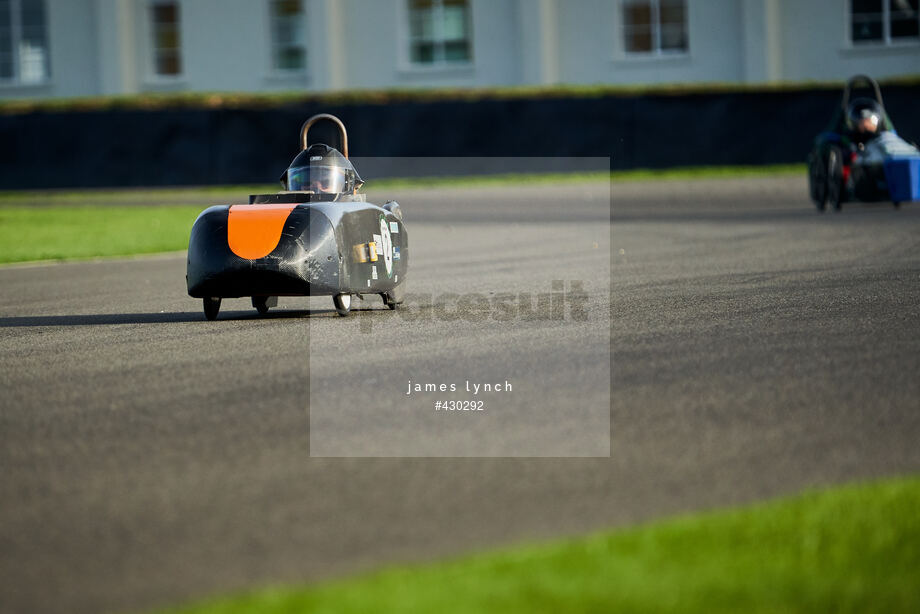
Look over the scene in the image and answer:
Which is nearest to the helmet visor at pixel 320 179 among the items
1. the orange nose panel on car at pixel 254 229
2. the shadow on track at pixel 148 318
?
the orange nose panel on car at pixel 254 229

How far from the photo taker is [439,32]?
110 ft

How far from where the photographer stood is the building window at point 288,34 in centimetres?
3403

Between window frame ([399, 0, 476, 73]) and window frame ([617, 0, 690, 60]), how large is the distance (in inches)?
136

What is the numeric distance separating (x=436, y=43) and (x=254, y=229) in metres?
25.5

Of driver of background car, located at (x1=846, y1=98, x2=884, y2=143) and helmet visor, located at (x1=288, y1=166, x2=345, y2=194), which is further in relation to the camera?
driver of background car, located at (x1=846, y1=98, x2=884, y2=143)

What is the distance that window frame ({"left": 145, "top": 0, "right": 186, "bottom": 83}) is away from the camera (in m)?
34.8

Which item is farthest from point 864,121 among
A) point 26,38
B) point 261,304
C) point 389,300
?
point 26,38

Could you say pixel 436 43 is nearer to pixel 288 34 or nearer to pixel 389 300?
pixel 288 34

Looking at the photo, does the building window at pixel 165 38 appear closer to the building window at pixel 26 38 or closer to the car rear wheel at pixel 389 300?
the building window at pixel 26 38

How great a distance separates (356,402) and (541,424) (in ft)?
3.04

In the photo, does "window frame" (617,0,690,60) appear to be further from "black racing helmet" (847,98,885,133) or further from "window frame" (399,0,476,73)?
"black racing helmet" (847,98,885,133)

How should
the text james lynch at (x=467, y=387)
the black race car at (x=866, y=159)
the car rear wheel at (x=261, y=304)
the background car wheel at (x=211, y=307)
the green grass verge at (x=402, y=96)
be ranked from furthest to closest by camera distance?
the green grass verge at (x=402, y=96)
the black race car at (x=866, y=159)
the car rear wheel at (x=261, y=304)
the background car wheel at (x=211, y=307)
the text james lynch at (x=467, y=387)

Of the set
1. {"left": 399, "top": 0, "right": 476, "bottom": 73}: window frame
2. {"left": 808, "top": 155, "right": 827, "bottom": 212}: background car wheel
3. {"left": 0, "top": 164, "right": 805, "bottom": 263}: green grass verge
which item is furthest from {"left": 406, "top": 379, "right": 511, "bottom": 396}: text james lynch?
{"left": 399, "top": 0, "right": 476, "bottom": 73}: window frame

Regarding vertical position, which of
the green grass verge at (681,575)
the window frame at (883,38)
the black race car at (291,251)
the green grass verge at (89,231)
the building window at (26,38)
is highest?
the building window at (26,38)
